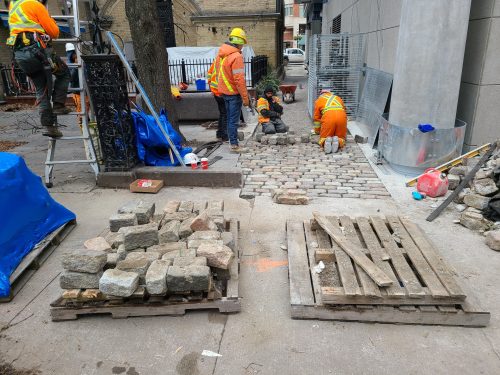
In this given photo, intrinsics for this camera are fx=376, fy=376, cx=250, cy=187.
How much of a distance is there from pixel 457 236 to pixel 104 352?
3768mm

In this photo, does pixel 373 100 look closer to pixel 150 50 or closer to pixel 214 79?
pixel 214 79

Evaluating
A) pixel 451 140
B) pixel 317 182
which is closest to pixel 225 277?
pixel 317 182

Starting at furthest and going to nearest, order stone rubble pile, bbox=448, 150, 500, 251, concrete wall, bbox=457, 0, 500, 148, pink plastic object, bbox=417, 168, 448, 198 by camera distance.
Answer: concrete wall, bbox=457, 0, 500, 148 < pink plastic object, bbox=417, 168, 448, 198 < stone rubble pile, bbox=448, 150, 500, 251

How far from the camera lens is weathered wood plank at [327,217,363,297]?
2.93m

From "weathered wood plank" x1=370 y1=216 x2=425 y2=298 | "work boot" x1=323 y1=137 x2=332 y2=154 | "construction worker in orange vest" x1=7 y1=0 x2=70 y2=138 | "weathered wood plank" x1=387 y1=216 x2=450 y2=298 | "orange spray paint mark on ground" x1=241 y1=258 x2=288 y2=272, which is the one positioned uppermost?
"construction worker in orange vest" x1=7 y1=0 x2=70 y2=138

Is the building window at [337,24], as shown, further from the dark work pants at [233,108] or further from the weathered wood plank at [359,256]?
the weathered wood plank at [359,256]

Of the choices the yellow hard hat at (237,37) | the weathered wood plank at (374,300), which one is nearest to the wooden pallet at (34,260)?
the weathered wood plank at (374,300)

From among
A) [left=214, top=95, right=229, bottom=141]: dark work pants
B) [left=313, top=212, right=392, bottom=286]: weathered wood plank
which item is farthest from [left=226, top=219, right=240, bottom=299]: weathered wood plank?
[left=214, top=95, right=229, bottom=141]: dark work pants

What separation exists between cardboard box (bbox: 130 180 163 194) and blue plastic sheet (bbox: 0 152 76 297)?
1.50 metres

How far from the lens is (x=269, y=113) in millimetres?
9250

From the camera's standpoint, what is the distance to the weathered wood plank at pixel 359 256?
300cm

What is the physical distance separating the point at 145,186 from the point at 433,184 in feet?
13.6

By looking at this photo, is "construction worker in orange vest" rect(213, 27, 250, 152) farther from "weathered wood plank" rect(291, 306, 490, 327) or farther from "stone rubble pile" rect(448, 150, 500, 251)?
"weathered wood plank" rect(291, 306, 490, 327)

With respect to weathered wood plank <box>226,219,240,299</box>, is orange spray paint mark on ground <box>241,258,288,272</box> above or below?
below
